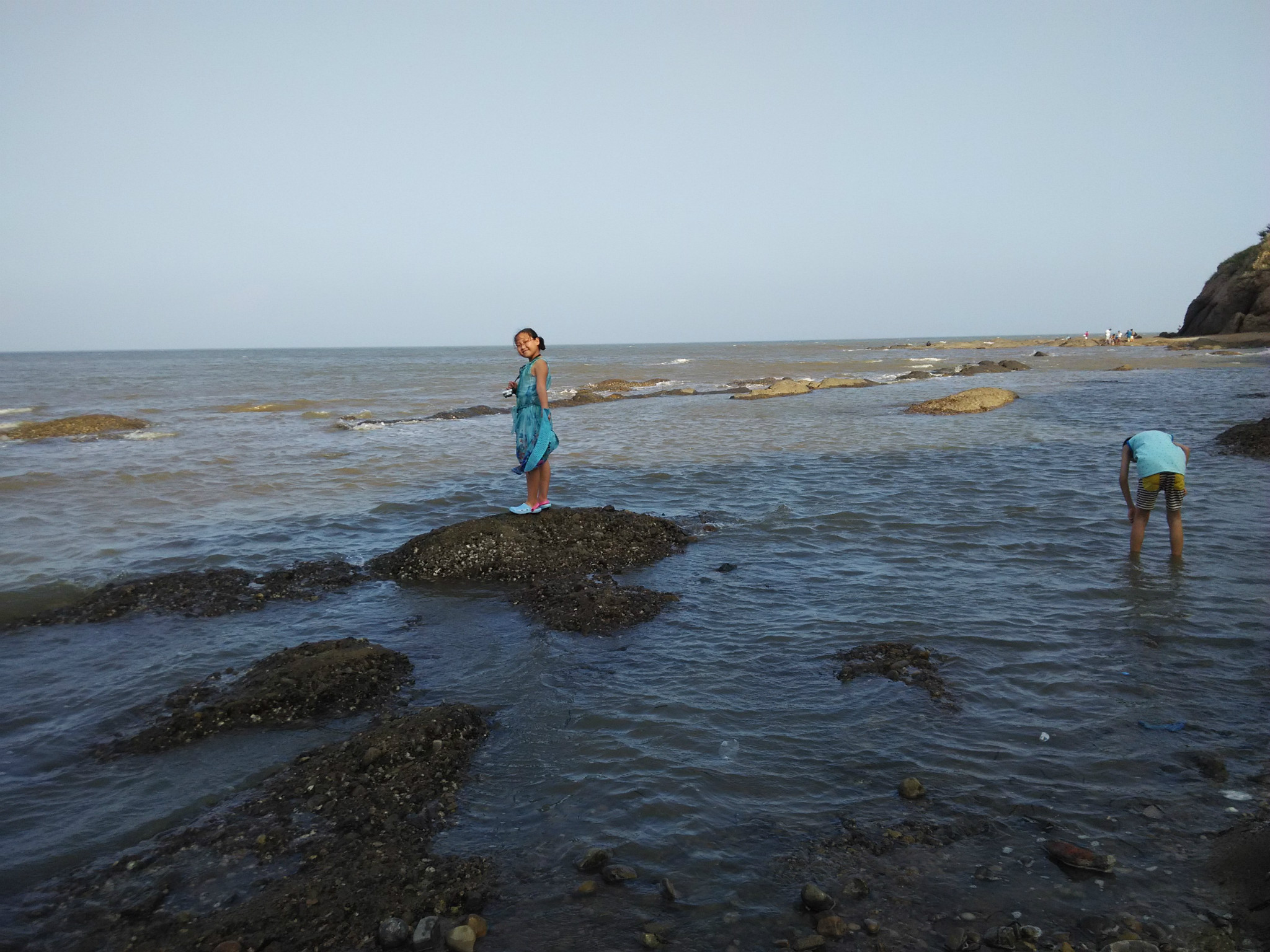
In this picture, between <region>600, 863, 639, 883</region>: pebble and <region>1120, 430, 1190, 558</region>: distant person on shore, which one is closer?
<region>600, 863, 639, 883</region>: pebble

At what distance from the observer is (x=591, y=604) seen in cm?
722

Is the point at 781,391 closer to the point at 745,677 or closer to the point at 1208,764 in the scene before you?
the point at 745,677

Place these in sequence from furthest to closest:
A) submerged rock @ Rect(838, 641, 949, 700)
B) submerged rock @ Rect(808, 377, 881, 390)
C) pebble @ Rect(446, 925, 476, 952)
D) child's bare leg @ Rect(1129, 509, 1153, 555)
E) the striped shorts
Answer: submerged rock @ Rect(808, 377, 881, 390), child's bare leg @ Rect(1129, 509, 1153, 555), the striped shorts, submerged rock @ Rect(838, 641, 949, 700), pebble @ Rect(446, 925, 476, 952)

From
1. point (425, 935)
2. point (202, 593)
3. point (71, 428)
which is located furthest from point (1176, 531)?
point (71, 428)

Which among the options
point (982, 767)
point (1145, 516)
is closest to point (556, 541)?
point (982, 767)

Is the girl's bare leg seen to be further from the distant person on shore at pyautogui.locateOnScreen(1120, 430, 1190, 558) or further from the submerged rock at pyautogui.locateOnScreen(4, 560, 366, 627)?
the submerged rock at pyautogui.locateOnScreen(4, 560, 366, 627)

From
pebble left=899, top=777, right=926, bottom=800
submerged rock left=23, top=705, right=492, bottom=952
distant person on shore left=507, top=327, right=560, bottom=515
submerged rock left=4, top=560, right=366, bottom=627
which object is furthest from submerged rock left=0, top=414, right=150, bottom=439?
pebble left=899, top=777, right=926, bottom=800

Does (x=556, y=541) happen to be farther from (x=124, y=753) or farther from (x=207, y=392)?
(x=207, y=392)

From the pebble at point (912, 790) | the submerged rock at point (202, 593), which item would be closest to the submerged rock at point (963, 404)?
the submerged rock at point (202, 593)

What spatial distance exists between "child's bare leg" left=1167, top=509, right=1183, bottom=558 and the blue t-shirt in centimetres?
45

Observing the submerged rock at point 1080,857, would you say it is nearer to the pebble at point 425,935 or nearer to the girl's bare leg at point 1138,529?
the pebble at point 425,935

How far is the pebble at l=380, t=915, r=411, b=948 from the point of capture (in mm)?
3166

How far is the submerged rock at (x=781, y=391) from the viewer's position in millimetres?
30734

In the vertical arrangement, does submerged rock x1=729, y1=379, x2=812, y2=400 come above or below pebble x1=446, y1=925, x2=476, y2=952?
above
